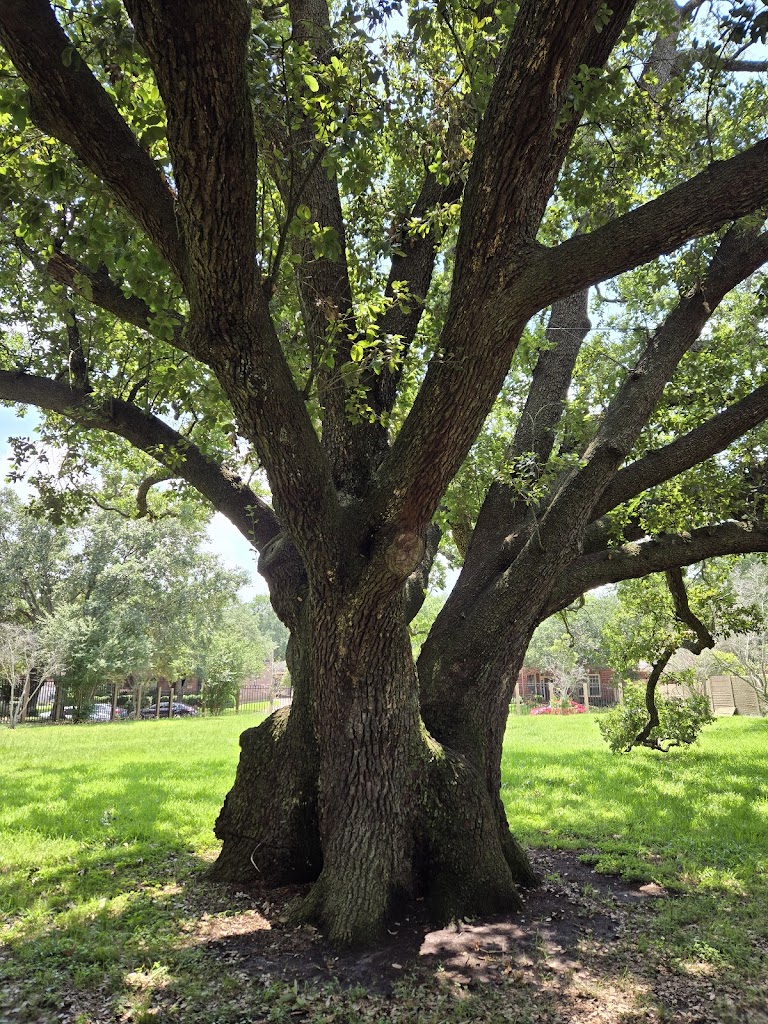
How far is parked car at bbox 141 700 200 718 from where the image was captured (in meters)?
32.2

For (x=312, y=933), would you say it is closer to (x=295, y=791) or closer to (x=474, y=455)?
(x=295, y=791)

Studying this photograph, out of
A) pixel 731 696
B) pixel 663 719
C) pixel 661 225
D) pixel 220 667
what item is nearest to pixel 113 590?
pixel 220 667

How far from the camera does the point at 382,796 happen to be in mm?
4133

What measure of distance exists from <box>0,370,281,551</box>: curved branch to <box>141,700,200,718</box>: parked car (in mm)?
28940

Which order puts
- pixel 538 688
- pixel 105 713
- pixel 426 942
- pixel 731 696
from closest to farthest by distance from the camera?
1. pixel 426 942
2. pixel 731 696
3. pixel 105 713
4. pixel 538 688

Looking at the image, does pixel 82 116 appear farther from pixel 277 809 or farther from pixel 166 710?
pixel 166 710

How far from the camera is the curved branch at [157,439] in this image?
5.60m

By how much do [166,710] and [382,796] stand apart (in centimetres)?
3328

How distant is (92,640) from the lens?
84.2ft

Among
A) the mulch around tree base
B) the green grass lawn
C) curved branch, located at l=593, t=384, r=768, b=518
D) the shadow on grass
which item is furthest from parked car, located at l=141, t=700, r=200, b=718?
curved branch, located at l=593, t=384, r=768, b=518

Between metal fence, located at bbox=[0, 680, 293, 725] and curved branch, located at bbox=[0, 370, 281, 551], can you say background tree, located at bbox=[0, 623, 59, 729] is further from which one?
curved branch, located at bbox=[0, 370, 281, 551]

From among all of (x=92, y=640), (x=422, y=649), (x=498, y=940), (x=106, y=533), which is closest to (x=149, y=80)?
(x=422, y=649)

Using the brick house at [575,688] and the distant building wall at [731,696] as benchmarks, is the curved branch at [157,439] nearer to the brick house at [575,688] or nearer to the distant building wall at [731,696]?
the distant building wall at [731,696]

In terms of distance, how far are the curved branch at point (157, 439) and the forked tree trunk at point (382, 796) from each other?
5.61 feet
